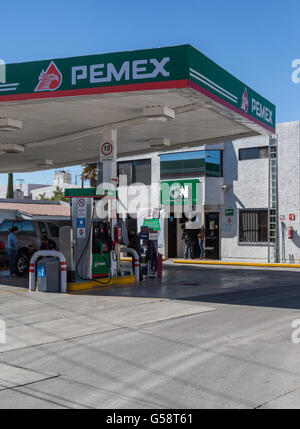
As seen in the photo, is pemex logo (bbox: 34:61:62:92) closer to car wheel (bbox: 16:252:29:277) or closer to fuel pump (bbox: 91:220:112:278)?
fuel pump (bbox: 91:220:112:278)

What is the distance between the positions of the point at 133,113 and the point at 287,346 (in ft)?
30.4

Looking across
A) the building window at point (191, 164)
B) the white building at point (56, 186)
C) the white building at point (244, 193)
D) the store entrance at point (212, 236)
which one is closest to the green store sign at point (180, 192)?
the white building at point (244, 193)

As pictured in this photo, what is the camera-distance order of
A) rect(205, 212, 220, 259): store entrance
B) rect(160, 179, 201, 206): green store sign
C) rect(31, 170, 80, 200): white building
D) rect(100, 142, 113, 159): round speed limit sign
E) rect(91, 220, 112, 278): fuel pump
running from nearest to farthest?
rect(91, 220, 112, 278): fuel pump < rect(100, 142, 113, 159): round speed limit sign < rect(160, 179, 201, 206): green store sign < rect(205, 212, 220, 259): store entrance < rect(31, 170, 80, 200): white building

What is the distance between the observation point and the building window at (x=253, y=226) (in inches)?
1040

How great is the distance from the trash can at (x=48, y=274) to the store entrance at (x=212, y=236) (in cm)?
1497

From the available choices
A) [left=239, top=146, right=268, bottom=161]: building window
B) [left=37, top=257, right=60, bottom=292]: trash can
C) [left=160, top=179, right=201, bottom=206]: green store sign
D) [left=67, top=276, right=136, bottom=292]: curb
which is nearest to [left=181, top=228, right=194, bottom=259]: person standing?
[left=160, top=179, right=201, bottom=206]: green store sign

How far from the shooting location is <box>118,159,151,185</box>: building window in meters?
30.6

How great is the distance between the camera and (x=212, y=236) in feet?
93.1

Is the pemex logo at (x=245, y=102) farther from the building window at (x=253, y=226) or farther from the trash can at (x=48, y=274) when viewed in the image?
the building window at (x=253, y=226)

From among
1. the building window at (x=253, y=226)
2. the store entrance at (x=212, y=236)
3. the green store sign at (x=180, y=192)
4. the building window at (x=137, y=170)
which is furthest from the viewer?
the building window at (x=137, y=170)

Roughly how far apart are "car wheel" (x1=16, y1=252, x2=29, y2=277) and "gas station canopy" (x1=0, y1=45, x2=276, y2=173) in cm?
429

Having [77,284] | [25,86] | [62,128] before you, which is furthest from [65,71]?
[77,284]

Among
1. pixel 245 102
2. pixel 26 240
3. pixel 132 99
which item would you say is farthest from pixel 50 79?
pixel 26 240

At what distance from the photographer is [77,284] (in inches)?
586
